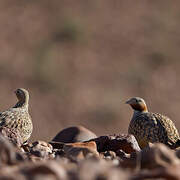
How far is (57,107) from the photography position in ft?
97.0

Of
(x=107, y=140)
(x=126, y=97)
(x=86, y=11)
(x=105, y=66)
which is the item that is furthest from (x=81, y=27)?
(x=107, y=140)

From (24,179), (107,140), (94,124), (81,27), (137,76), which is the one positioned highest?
(81,27)

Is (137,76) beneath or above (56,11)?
beneath

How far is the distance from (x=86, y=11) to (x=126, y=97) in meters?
8.30

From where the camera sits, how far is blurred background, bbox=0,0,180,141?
29.4 meters

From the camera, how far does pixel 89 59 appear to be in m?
33.0

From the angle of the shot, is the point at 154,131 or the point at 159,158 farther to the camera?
the point at 154,131

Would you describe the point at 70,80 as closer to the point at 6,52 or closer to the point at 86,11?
the point at 6,52

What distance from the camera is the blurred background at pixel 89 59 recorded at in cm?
2939

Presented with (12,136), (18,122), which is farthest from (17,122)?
(12,136)

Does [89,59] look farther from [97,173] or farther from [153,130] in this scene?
[97,173]

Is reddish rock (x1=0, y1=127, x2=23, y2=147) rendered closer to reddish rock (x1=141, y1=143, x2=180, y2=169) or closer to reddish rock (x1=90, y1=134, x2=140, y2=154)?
reddish rock (x1=90, y1=134, x2=140, y2=154)

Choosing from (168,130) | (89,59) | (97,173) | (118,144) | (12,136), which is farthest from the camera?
(89,59)

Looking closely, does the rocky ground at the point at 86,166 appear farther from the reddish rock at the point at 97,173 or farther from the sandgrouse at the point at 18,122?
the sandgrouse at the point at 18,122
